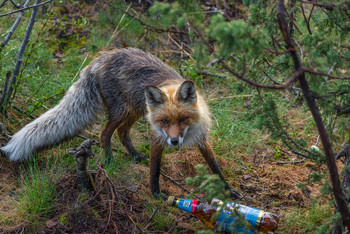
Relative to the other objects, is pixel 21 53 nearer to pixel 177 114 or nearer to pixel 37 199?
pixel 37 199

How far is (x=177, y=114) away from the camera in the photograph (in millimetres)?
3779

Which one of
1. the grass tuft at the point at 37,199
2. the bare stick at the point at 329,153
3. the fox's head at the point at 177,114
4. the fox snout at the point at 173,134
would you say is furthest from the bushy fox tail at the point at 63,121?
the bare stick at the point at 329,153

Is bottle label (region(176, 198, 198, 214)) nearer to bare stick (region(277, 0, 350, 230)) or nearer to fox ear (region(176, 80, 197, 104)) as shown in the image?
fox ear (region(176, 80, 197, 104))

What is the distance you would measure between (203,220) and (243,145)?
194 centimetres

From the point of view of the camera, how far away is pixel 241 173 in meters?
4.55

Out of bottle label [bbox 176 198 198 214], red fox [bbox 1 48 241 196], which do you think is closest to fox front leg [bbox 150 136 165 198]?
red fox [bbox 1 48 241 196]

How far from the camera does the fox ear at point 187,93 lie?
3683mm

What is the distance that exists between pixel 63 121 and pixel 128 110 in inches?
33.9

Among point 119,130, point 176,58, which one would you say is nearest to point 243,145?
point 119,130

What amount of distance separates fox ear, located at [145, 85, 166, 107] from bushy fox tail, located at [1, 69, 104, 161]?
1.13 meters

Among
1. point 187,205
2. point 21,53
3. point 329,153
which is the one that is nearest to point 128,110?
point 21,53

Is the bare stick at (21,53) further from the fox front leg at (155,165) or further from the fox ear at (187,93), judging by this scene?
the fox ear at (187,93)

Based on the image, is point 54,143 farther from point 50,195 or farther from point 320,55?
point 320,55

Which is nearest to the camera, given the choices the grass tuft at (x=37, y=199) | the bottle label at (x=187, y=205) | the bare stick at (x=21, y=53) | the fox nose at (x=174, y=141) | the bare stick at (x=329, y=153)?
the bare stick at (x=329, y=153)
